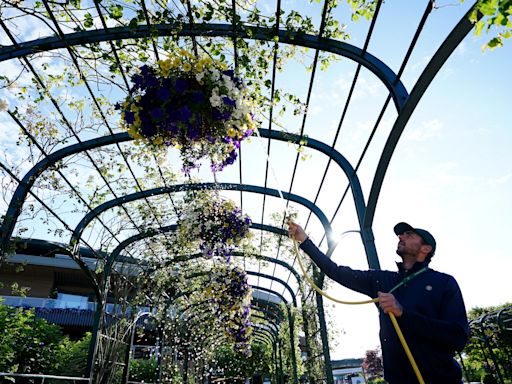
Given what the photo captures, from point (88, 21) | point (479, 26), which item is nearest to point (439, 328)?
point (479, 26)

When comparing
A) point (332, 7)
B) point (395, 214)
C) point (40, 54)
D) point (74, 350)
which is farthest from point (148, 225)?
point (74, 350)

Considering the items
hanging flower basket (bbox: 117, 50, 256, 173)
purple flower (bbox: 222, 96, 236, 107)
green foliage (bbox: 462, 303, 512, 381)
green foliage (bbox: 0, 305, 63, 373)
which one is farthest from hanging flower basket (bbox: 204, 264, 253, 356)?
green foliage (bbox: 462, 303, 512, 381)

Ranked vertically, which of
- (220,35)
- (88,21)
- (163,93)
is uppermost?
(220,35)

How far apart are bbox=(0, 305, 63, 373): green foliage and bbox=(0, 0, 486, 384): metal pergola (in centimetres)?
253

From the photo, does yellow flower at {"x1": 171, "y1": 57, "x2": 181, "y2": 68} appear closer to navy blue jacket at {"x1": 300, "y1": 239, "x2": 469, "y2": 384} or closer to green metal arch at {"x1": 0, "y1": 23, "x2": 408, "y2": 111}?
green metal arch at {"x1": 0, "y1": 23, "x2": 408, "y2": 111}

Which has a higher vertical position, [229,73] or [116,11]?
[116,11]

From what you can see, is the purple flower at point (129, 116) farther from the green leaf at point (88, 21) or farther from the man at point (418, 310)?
the man at point (418, 310)

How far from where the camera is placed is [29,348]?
7562 mm

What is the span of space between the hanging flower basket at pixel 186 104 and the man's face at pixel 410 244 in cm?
117

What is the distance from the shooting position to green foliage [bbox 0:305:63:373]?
22.4 feet

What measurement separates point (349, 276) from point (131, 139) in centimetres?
318

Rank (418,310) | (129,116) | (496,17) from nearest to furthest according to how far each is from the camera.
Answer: (496,17) → (418,310) → (129,116)

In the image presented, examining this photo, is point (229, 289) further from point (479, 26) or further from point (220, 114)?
point (479, 26)

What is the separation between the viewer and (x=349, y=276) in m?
2.07
